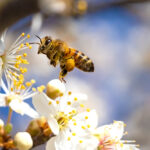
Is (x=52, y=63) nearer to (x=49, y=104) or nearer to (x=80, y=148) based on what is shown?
(x=49, y=104)

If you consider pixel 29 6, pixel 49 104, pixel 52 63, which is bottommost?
pixel 49 104

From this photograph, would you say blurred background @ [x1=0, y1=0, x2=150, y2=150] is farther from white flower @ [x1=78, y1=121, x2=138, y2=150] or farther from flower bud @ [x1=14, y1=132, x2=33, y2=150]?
flower bud @ [x1=14, y1=132, x2=33, y2=150]

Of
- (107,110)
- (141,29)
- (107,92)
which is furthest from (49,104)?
(141,29)

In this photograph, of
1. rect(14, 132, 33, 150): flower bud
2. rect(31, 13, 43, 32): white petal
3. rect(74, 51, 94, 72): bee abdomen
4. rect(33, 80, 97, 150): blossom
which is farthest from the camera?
rect(31, 13, 43, 32): white petal

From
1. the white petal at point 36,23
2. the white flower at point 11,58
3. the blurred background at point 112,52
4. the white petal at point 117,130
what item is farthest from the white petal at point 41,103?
the blurred background at point 112,52

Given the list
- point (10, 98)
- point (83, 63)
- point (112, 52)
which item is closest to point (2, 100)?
point (10, 98)

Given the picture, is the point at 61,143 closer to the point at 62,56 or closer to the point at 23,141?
the point at 23,141

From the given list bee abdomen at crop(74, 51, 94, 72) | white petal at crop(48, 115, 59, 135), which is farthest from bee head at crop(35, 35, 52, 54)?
white petal at crop(48, 115, 59, 135)
